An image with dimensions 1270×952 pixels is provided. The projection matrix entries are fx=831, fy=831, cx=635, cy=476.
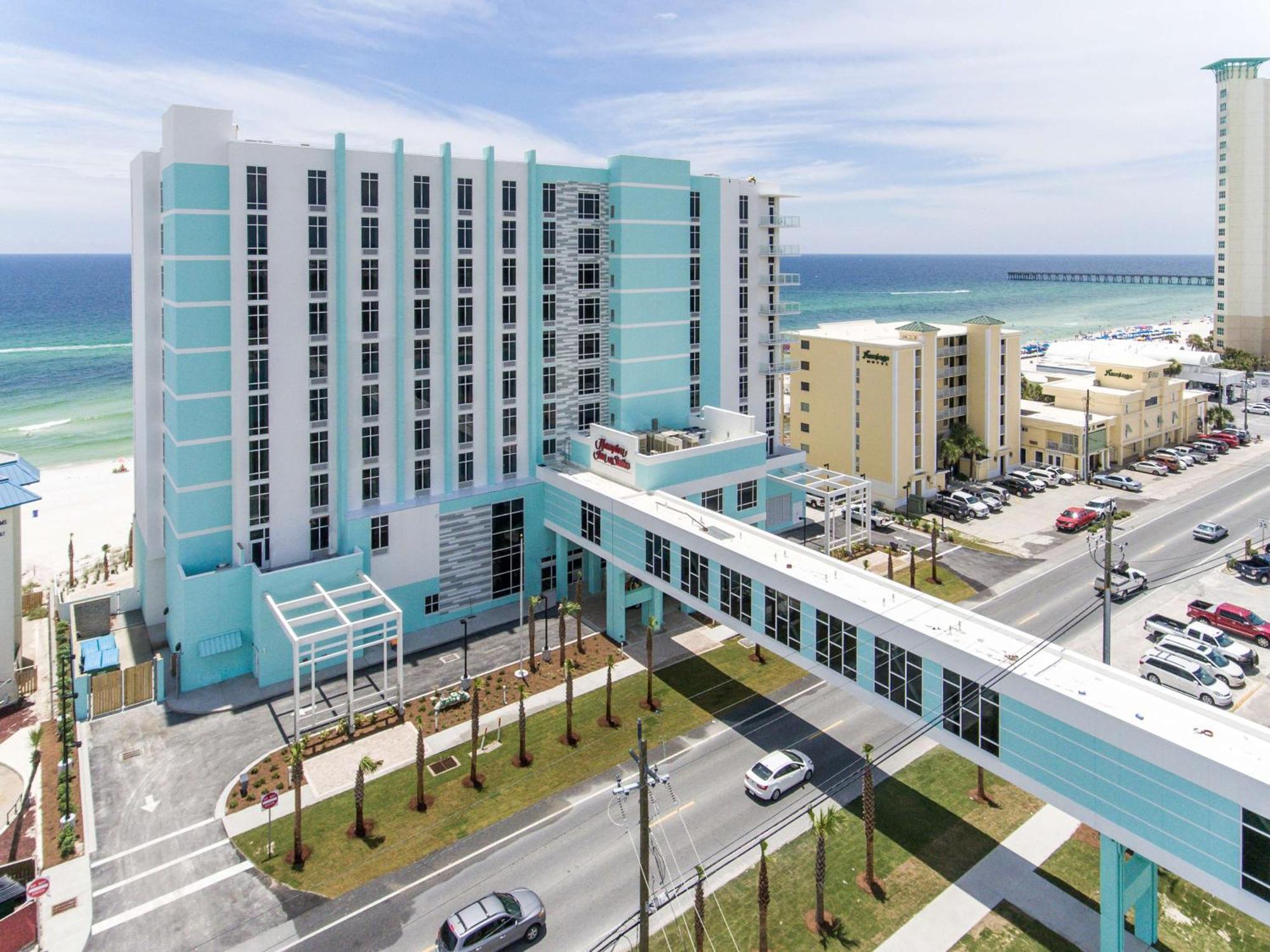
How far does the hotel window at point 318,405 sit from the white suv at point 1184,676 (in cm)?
4867

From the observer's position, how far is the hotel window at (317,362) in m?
50.2

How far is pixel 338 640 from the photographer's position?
163 ft

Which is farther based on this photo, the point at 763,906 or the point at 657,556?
the point at 657,556

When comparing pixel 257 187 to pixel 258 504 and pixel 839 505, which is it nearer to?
pixel 258 504

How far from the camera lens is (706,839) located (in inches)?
1363

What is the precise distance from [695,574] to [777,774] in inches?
503

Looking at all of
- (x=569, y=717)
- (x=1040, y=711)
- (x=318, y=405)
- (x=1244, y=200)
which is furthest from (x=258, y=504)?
(x=1244, y=200)

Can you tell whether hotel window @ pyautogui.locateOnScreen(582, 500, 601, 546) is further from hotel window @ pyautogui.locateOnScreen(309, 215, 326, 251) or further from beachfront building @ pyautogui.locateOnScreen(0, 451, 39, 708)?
beachfront building @ pyautogui.locateOnScreen(0, 451, 39, 708)

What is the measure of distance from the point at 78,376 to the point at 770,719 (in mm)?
169643

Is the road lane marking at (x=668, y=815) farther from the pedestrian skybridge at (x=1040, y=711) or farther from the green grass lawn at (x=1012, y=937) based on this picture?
the green grass lawn at (x=1012, y=937)

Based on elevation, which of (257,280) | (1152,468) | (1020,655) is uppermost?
(257,280)

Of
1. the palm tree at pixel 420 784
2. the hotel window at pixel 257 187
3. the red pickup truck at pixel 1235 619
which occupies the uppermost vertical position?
the hotel window at pixel 257 187

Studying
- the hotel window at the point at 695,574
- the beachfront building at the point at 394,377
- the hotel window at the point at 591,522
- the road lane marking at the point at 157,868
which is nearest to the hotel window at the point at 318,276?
the beachfront building at the point at 394,377

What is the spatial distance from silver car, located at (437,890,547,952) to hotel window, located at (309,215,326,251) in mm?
37483
